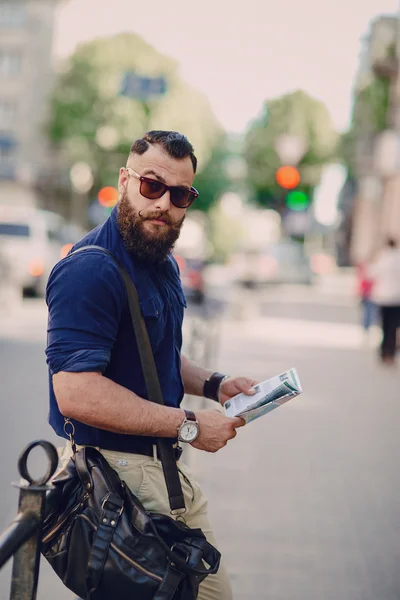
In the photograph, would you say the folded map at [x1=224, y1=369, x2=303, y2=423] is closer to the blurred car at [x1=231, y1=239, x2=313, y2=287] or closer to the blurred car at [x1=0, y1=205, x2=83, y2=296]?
the blurred car at [x1=0, y1=205, x2=83, y2=296]

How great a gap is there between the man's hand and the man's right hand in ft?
1.06

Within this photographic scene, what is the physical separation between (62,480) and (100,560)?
0.25 metres

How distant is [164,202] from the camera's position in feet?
8.55

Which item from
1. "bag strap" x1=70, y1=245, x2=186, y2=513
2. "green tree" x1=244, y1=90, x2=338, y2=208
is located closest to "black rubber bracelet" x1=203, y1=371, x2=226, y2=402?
"bag strap" x1=70, y1=245, x2=186, y2=513

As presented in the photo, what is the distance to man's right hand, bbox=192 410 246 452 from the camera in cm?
254

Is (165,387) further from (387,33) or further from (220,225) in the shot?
(220,225)

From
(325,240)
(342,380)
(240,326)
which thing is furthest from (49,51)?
(342,380)

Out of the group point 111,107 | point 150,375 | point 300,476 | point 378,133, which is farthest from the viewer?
point 111,107

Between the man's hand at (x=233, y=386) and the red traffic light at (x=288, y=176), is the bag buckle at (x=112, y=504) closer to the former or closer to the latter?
the man's hand at (x=233, y=386)

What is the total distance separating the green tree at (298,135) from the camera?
6144cm

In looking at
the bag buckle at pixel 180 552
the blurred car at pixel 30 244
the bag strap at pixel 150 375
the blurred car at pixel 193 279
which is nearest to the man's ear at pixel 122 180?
the bag strap at pixel 150 375

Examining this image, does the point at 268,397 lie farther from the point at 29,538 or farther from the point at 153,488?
the point at 29,538

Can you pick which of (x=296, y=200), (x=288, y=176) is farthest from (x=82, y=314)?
(x=296, y=200)

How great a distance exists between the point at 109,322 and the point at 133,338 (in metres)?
0.14
